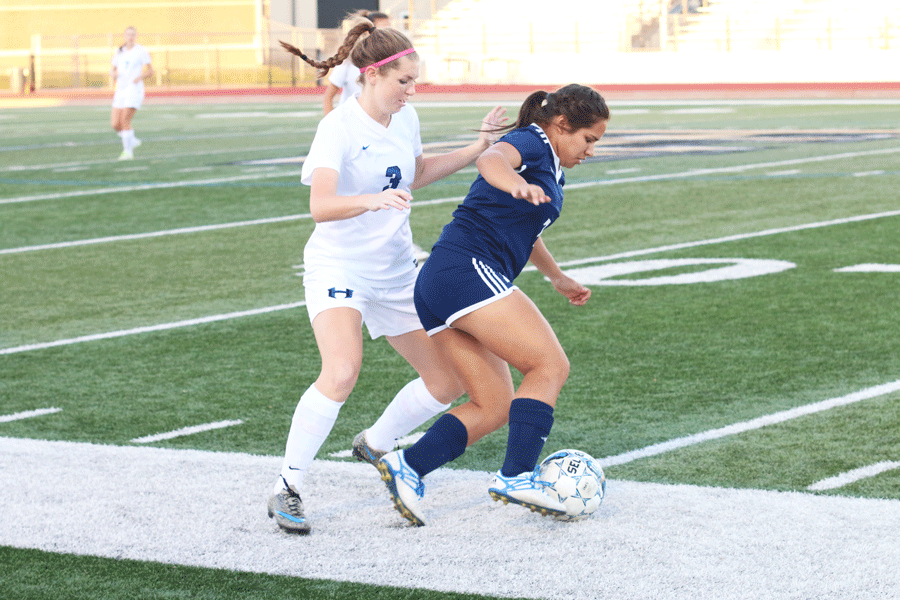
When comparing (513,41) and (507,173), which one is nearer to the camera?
(507,173)

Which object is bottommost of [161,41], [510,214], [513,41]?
[510,214]

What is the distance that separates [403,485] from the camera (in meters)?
4.75

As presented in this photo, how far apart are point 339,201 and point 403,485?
0.97 m

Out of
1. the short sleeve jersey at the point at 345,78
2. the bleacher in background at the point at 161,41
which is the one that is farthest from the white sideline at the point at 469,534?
the bleacher in background at the point at 161,41

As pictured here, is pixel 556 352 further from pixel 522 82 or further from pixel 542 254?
pixel 522 82

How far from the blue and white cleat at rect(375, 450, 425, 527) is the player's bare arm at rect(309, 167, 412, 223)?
0.84m

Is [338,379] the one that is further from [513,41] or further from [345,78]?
[513,41]

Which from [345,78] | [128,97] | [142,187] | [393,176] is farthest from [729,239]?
[128,97]

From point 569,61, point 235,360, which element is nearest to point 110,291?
point 235,360

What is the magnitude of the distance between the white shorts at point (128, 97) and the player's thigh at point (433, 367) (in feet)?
57.2

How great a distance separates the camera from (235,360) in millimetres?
7770

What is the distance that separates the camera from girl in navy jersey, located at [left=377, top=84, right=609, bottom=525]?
15.2ft

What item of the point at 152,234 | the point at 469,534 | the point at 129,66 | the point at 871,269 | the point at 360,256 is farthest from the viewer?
the point at 129,66

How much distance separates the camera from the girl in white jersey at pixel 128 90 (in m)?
21.7
